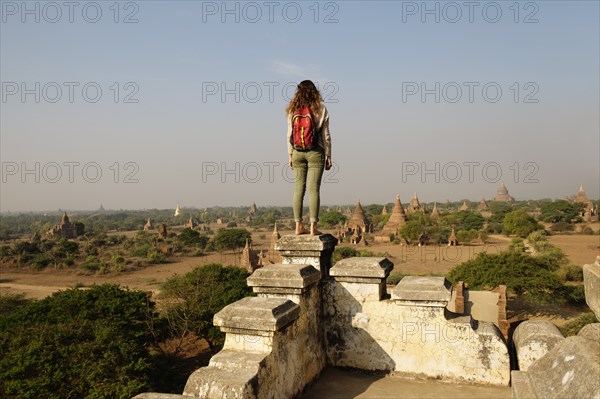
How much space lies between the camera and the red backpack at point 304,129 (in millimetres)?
4176

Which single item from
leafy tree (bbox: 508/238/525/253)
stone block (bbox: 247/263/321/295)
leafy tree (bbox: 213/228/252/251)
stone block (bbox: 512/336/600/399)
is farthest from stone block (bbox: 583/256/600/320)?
leafy tree (bbox: 213/228/252/251)

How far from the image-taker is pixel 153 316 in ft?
56.1

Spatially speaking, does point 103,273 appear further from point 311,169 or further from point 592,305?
point 592,305

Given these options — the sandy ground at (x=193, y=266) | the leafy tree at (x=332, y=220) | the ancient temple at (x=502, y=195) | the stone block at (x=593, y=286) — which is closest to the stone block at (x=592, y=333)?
the stone block at (x=593, y=286)

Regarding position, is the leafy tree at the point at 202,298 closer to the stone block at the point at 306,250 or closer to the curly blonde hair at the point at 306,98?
the stone block at the point at 306,250

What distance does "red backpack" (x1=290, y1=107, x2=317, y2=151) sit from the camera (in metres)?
4.18

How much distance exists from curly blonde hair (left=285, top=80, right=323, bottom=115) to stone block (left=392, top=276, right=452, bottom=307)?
71.7 inches

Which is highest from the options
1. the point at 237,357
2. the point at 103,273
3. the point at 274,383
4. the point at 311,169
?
the point at 311,169

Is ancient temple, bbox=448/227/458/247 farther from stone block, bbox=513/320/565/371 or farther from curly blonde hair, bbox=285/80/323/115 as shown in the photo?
curly blonde hair, bbox=285/80/323/115

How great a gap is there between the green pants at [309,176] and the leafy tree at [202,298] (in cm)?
1416

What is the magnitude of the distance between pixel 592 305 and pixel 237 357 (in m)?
2.19

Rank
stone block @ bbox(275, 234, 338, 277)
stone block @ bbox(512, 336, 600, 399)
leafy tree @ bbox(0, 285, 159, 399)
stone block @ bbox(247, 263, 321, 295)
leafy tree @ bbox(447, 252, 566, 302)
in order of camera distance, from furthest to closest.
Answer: leafy tree @ bbox(447, 252, 566, 302), leafy tree @ bbox(0, 285, 159, 399), stone block @ bbox(275, 234, 338, 277), stone block @ bbox(247, 263, 321, 295), stone block @ bbox(512, 336, 600, 399)

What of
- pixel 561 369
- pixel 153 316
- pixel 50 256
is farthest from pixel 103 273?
pixel 561 369

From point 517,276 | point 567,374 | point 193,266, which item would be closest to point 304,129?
point 567,374
